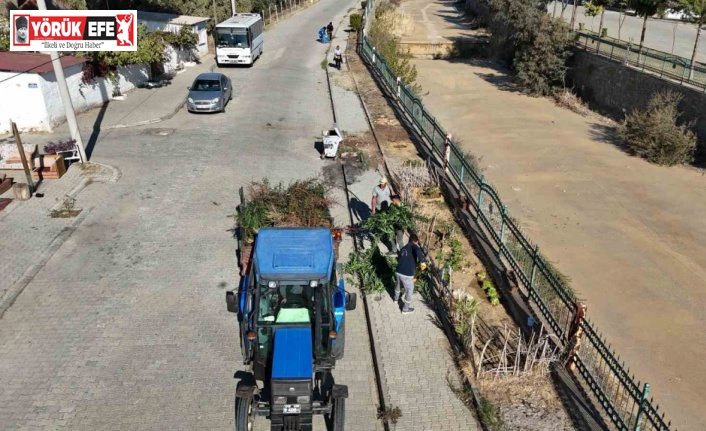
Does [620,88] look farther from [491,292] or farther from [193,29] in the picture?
[193,29]

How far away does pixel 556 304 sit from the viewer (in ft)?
31.2

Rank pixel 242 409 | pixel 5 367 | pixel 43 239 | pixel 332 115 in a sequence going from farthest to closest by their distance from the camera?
pixel 332 115 → pixel 43 239 → pixel 5 367 → pixel 242 409

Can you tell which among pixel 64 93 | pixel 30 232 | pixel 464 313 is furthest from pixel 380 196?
pixel 64 93

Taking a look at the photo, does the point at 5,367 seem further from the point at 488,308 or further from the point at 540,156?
the point at 540,156

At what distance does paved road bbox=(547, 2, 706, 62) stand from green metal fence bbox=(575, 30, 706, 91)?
5.81 m

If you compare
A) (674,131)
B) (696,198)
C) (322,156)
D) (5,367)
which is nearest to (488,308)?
(5,367)

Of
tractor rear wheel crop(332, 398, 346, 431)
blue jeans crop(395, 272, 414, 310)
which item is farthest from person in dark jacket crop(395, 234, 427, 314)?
tractor rear wheel crop(332, 398, 346, 431)

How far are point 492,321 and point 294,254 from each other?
4.36 m

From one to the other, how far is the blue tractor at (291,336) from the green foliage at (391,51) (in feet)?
64.0

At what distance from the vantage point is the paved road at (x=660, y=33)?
34406mm

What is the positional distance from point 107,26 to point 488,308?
14.5 metres

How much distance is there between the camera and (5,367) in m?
8.52

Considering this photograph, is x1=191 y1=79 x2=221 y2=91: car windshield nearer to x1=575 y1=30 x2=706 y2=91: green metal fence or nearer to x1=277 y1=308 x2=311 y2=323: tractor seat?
x1=277 y1=308 x2=311 y2=323: tractor seat

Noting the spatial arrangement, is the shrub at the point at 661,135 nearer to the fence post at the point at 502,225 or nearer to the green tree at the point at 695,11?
the green tree at the point at 695,11
